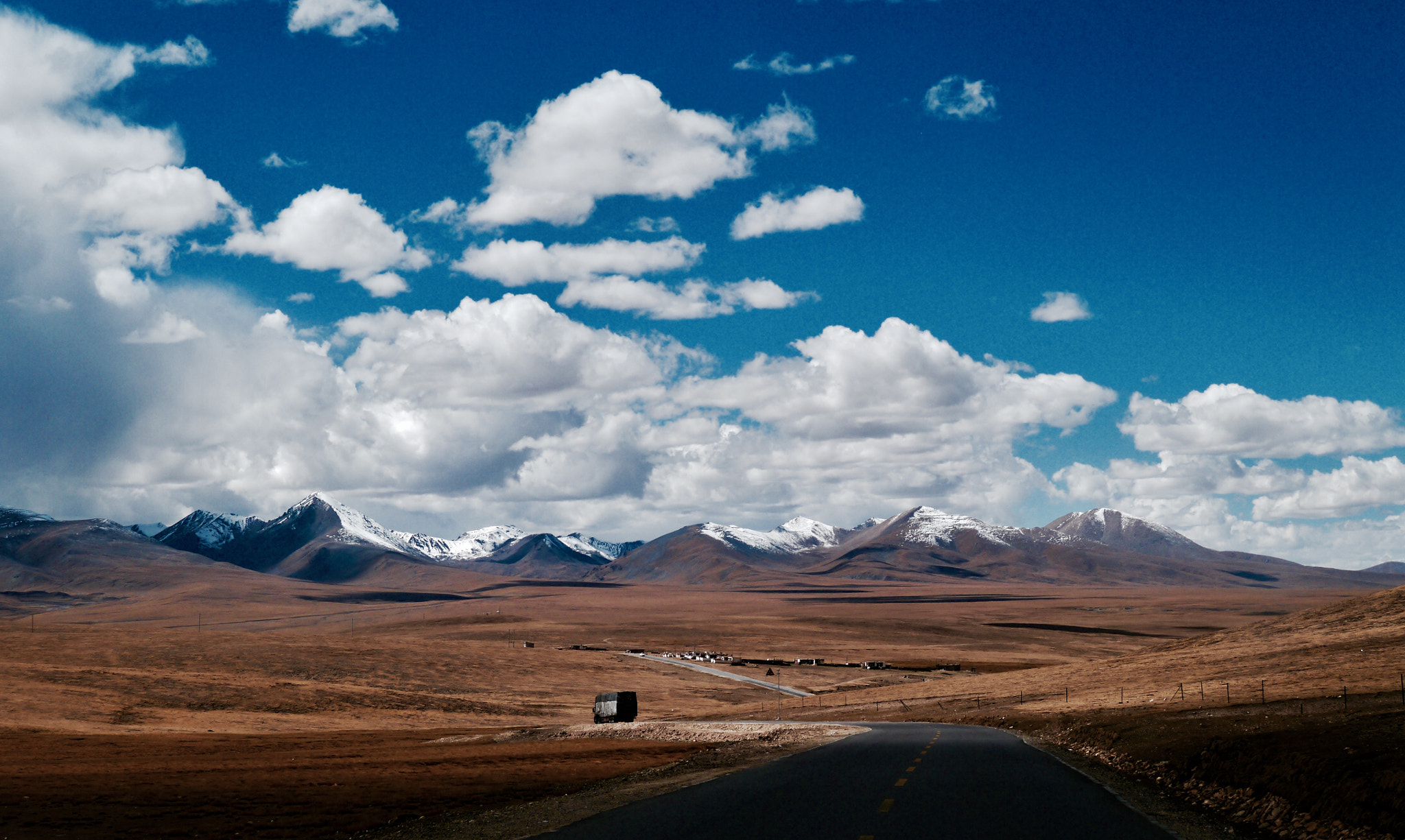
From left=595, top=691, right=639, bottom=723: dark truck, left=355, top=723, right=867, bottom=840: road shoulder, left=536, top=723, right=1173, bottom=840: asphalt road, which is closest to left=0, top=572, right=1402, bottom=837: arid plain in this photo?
left=355, top=723, right=867, bottom=840: road shoulder

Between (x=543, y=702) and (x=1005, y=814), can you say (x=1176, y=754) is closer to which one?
(x=1005, y=814)

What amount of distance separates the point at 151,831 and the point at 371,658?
3383 inches

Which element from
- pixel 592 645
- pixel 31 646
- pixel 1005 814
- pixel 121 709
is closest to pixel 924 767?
pixel 1005 814

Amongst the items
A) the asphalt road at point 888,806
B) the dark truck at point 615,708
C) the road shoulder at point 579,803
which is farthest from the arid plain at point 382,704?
the dark truck at point 615,708

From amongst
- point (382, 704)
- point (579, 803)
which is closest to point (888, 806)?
point (579, 803)

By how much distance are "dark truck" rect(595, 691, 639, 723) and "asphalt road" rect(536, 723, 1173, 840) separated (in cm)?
2956

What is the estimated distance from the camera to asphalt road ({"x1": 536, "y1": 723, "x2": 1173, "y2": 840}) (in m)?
16.5

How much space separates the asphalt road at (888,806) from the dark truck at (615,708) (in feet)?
97.0

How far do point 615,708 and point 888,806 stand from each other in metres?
40.9

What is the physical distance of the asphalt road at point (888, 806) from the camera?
54.2 ft

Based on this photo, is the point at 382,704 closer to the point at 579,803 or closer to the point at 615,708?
the point at 615,708

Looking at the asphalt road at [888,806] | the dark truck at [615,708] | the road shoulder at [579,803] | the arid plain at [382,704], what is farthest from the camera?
the dark truck at [615,708]

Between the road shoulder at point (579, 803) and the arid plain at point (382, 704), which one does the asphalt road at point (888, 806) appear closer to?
the road shoulder at point (579, 803)

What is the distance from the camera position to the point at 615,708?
58.1m
